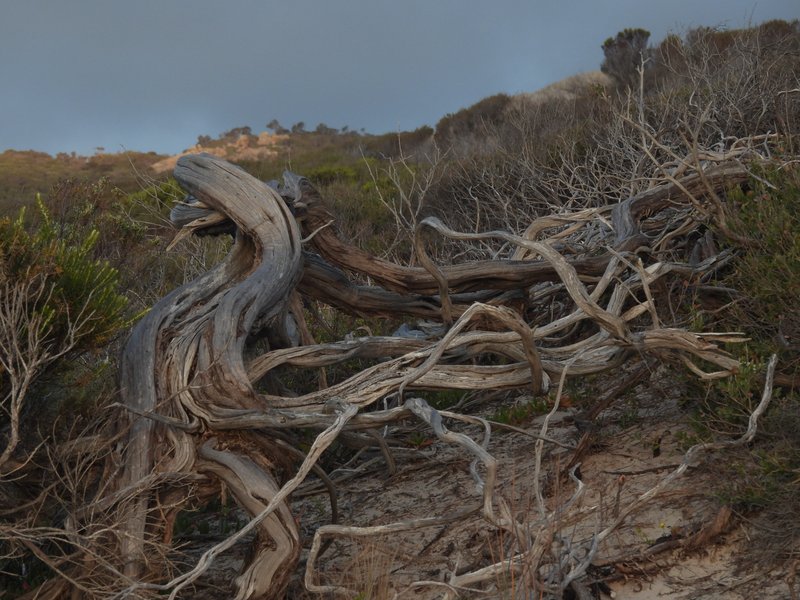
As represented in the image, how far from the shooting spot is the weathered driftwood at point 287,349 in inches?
164

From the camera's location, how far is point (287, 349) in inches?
190

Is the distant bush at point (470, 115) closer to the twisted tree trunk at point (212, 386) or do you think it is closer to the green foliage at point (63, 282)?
the twisted tree trunk at point (212, 386)

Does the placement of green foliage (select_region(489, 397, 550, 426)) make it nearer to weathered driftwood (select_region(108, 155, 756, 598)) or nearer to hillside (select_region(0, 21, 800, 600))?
hillside (select_region(0, 21, 800, 600))

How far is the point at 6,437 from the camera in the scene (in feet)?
13.6

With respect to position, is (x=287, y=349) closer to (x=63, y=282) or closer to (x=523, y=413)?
(x=63, y=282)

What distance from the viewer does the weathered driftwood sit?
4.17m

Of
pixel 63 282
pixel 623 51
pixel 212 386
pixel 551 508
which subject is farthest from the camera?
pixel 623 51

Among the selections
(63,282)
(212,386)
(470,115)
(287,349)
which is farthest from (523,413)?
(470,115)

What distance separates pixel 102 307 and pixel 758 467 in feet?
10.8

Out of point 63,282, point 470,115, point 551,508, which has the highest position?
point 470,115

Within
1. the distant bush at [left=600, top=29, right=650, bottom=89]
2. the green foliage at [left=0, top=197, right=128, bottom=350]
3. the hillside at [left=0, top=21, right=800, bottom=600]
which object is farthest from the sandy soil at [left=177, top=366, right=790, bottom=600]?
the distant bush at [left=600, top=29, right=650, bottom=89]

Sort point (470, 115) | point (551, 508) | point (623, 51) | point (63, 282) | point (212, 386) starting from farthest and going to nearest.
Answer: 1. point (470, 115)
2. point (623, 51)
3. point (551, 508)
4. point (212, 386)
5. point (63, 282)

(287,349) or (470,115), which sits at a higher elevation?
(470,115)

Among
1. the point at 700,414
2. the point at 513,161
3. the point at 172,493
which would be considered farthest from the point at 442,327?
the point at 513,161
